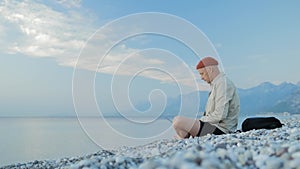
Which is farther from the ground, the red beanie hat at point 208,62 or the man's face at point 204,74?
the red beanie hat at point 208,62

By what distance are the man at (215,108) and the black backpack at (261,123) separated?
67 centimetres

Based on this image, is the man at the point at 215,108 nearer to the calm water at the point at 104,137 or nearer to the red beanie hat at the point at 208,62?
the red beanie hat at the point at 208,62

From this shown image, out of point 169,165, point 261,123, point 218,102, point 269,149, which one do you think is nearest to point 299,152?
point 269,149

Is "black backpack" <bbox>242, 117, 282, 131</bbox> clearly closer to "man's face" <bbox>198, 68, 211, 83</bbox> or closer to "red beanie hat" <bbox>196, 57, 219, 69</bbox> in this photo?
"man's face" <bbox>198, 68, 211, 83</bbox>

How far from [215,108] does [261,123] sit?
50.7 inches

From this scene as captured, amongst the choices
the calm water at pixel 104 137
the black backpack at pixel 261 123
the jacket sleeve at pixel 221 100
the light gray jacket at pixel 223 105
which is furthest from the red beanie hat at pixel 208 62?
the calm water at pixel 104 137

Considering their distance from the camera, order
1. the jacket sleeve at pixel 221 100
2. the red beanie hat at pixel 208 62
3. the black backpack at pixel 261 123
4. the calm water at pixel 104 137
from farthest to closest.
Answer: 1. the calm water at pixel 104 137
2. the black backpack at pixel 261 123
3. the red beanie hat at pixel 208 62
4. the jacket sleeve at pixel 221 100

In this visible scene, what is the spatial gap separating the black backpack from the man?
0.67m

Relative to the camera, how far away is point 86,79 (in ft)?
26.8

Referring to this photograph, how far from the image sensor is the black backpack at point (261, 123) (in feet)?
22.6

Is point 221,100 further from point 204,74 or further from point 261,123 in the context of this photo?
point 261,123

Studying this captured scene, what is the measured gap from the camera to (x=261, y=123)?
273 inches

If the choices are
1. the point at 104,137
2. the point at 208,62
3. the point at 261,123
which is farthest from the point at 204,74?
the point at 104,137

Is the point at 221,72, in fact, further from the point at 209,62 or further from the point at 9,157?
the point at 9,157
